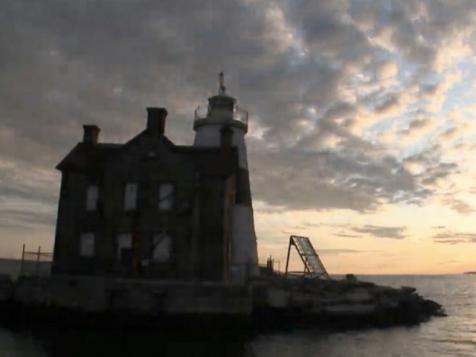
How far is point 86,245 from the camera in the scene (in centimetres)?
2983

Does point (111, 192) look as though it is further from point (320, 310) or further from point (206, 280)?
point (320, 310)

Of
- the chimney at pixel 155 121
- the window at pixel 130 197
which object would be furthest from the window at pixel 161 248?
the chimney at pixel 155 121

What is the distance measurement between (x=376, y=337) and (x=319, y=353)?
6.56 meters

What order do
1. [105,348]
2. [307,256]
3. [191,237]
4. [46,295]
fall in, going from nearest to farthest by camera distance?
1. [105,348]
2. [46,295]
3. [191,237]
4. [307,256]

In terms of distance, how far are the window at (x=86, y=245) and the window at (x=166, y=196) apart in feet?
13.4

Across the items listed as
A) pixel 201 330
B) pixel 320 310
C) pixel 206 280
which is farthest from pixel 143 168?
pixel 320 310

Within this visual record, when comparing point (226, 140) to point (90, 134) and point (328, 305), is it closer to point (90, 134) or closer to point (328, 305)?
point (90, 134)

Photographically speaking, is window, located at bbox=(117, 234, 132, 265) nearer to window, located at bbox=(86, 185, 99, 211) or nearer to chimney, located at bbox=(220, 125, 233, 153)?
window, located at bbox=(86, 185, 99, 211)

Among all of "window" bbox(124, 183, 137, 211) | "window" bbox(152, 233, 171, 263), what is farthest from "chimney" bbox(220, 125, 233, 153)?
"window" bbox(152, 233, 171, 263)

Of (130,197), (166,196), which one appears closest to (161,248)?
(166,196)

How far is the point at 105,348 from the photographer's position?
22312 mm

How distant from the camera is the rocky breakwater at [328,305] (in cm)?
2828

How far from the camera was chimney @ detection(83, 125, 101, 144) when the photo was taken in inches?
1266

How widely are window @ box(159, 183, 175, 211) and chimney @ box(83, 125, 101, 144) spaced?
5537mm
